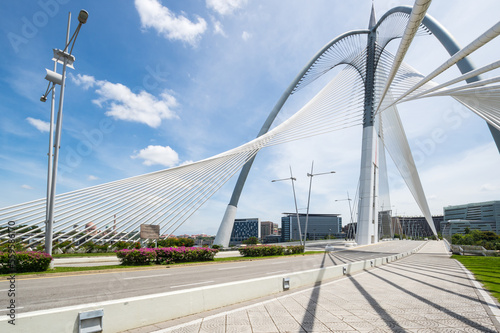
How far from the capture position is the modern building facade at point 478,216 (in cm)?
12310

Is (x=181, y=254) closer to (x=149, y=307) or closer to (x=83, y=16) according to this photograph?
(x=149, y=307)

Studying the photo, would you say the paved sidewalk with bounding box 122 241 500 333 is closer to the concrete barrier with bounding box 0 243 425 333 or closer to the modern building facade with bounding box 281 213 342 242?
the concrete barrier with bounding box 0 243 425 333

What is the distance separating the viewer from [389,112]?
120ft

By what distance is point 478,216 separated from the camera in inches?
5354

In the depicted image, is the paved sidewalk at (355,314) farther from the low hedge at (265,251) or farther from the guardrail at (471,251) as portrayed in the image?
the guardrail at (471,251)

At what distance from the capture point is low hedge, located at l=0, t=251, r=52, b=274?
10.8 meters

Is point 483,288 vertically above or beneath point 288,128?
beneath

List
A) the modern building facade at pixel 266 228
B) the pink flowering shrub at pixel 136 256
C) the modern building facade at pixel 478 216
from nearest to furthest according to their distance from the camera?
the pink flowering shrub at pixel 136 256, the modern building facade at pixel 478 216, the modern building facade at pixel 266 228

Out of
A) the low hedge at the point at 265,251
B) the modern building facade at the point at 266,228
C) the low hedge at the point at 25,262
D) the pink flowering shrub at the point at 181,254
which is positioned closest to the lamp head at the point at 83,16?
the low hedge at the point at 25,262

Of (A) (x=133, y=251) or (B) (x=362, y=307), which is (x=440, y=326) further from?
(A) (x=133, y=251)

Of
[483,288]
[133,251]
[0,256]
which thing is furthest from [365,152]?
[0,256]

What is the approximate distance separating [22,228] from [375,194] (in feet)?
132

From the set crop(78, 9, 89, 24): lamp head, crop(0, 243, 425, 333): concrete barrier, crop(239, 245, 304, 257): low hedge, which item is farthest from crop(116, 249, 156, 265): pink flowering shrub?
crop(78, 9, 89, 24): lamp head

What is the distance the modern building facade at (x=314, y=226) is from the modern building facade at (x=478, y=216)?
172ft
